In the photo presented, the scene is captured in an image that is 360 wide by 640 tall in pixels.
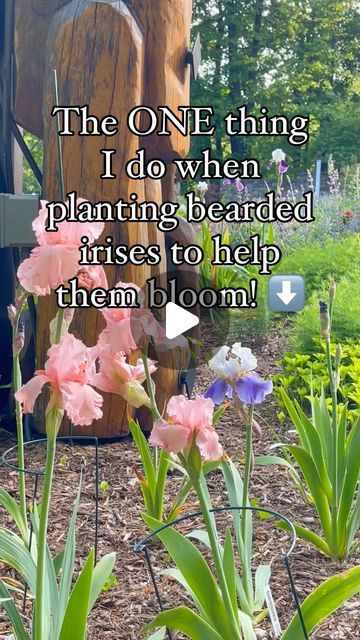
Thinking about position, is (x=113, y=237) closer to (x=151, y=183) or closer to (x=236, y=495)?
(x=151, y=183)

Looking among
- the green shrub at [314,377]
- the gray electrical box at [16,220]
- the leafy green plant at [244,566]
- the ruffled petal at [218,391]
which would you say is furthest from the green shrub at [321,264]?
the ruffled petal at [218,391]

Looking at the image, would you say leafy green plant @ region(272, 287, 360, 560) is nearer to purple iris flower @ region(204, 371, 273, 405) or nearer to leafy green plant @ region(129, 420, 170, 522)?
leafy green plant @ region(129, 420, 170, 522)

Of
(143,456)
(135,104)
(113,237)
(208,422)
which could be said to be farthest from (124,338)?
(135,104)

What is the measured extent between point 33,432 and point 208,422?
172 centimetres

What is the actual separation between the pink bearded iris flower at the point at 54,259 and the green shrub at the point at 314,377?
6.19ft

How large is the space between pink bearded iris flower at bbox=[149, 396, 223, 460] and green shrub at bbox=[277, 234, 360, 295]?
368 cm

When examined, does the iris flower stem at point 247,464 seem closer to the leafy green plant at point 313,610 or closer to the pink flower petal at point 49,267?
the leafy green plant at point 313,610

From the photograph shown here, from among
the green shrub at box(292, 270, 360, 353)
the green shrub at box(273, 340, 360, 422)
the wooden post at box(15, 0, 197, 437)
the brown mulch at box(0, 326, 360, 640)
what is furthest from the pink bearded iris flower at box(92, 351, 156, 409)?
the green shrub at box(292, 270, 360, 353)

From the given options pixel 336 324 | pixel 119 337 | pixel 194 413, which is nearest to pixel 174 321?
pixel 119 337

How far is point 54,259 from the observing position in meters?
0.88

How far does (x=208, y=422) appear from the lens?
94 centimetres

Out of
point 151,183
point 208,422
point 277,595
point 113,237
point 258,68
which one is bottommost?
point 277,595

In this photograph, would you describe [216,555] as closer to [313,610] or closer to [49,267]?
[313,610]

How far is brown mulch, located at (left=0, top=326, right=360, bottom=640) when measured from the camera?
143 cm
